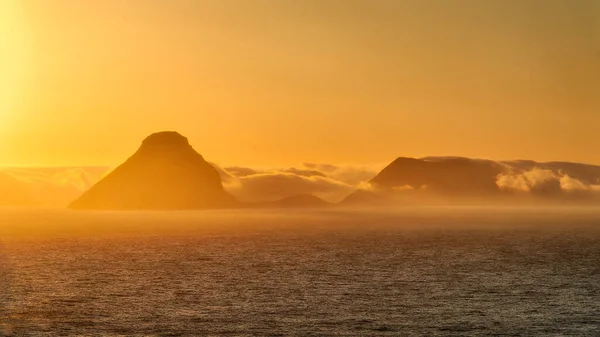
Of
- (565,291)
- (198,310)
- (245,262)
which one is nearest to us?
(198,310)

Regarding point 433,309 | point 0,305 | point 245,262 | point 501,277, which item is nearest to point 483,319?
point 433,309

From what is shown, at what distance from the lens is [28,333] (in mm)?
72750

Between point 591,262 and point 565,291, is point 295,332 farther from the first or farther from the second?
point 591,262

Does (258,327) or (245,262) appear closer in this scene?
(258,327)

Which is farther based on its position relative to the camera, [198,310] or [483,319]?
[198,310]

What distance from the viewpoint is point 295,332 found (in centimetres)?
7375

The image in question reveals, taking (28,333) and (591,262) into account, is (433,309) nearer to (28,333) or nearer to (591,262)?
(28,333)

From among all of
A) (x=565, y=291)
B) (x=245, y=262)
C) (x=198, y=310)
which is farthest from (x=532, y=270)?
(x=198, y=310)

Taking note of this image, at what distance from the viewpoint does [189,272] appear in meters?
130

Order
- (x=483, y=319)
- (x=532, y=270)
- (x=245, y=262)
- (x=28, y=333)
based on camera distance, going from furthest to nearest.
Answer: (x=245, y=262)
(x=532, y=270)
(x=483, y=319)
(x=28, y=333)

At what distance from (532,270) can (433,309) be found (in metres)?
54.1

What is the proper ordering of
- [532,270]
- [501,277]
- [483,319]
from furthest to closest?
[532,270]
[501,277]
[483,319]

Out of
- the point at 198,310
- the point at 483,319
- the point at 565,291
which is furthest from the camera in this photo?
the point at 565,291

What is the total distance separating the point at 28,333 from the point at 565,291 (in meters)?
68.8
